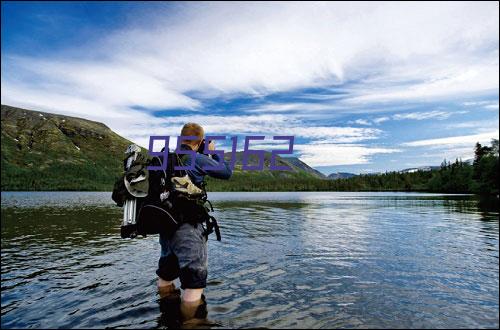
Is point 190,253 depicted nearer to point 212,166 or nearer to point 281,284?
point 212,166

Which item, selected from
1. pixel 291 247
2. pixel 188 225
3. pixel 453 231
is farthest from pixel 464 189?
pixel 188 225

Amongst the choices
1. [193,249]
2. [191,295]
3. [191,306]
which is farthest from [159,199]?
[191,306]

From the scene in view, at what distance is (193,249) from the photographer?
7.15 metres

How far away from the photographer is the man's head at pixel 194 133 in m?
7.68

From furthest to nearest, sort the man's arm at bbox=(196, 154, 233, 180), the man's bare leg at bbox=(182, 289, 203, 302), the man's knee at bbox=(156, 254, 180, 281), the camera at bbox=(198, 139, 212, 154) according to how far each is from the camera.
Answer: the man's knee at bbox=(156, 254, 180, 281) → the camera at bbox=(198, 139, 212, 154) → the man's arm at bbox=(196, 154, 233, 180) → the man's bare leg at bbox=(182, 289, 203, 302)

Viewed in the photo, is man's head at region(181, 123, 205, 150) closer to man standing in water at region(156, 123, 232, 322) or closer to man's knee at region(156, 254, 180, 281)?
man standing in water at region(156, 123, 232, 322)

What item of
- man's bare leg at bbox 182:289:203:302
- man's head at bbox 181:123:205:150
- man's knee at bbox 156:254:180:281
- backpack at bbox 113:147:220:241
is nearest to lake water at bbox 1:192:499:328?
man's bare leg at bbox 182:289:203:302

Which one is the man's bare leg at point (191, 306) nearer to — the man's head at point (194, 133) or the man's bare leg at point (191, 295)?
the man's bare leg at point (191, 295)

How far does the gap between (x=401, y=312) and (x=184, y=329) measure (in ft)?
15.3

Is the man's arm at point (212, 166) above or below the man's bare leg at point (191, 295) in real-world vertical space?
above

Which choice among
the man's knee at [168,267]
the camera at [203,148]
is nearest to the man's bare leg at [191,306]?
the man's knee at [168,267]

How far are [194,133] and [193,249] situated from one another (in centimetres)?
265

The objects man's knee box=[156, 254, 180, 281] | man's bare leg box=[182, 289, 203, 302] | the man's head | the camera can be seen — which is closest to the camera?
man's bare leg box=[182, 289, 203, 302]

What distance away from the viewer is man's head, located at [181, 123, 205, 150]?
768cm
